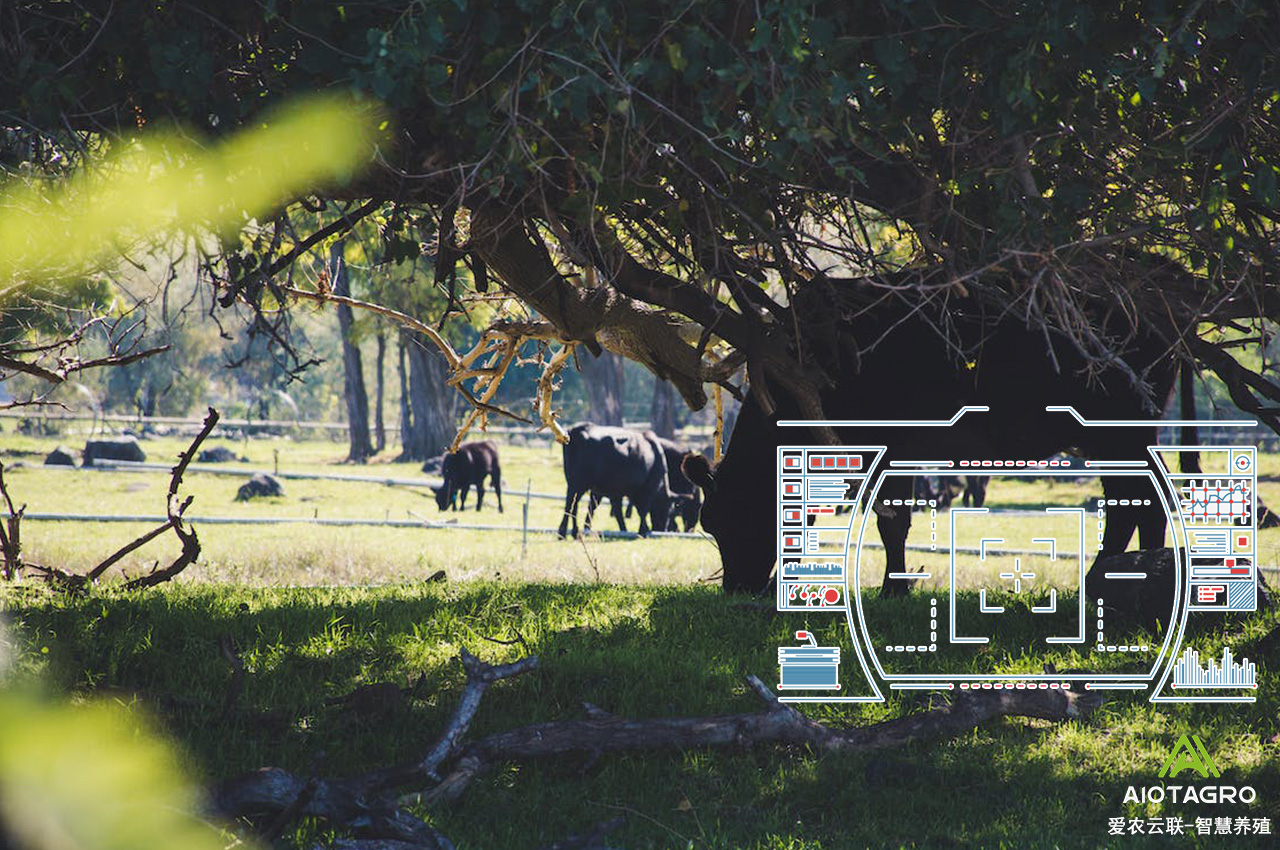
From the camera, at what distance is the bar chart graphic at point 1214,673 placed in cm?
611

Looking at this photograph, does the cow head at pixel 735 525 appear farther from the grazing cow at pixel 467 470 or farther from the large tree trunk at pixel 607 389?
the large tree trunk at pixel 607 389

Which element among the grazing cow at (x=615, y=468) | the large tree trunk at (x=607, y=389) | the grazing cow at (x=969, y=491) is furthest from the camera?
the large tree trunk at (x=607, y=389)

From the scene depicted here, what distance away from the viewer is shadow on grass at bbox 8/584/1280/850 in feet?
16.0

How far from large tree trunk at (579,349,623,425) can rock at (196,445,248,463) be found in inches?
513

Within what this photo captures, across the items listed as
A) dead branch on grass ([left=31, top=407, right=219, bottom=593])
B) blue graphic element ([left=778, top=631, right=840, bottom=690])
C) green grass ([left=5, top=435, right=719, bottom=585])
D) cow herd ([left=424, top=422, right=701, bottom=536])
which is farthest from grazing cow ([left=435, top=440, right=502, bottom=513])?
blue graphic element ([left=778, top=631, right=840, bottom=690])

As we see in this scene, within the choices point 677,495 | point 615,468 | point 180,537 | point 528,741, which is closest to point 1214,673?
point 528,741

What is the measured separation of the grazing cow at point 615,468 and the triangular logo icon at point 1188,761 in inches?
610

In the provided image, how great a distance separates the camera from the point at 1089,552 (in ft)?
40.7

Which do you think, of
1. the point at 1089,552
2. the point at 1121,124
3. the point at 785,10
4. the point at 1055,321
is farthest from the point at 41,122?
the point at 1089,552

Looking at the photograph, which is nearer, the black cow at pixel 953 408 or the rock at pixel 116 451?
the black cow at pixel 953 408

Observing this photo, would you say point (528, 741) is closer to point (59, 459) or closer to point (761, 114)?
point (761, 114)

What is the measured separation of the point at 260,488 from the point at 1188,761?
2338 centimetres

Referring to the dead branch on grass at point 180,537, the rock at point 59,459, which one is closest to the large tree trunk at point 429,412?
the rock at point 59,459
